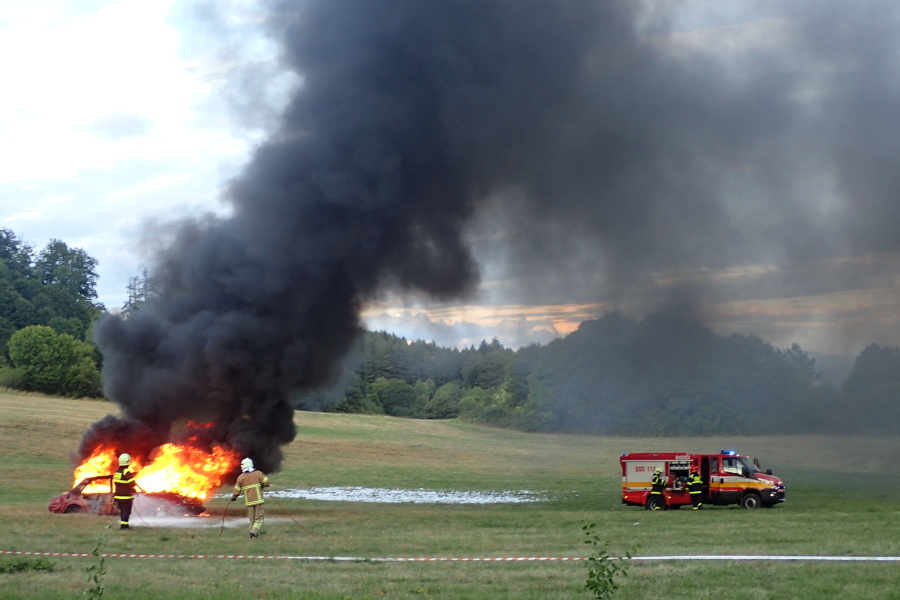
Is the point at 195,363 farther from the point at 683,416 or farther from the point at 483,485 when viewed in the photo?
the point at 683,416

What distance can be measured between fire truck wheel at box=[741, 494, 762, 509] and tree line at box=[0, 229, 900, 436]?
14.5 m

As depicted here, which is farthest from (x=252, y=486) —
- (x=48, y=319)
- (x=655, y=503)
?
(x=48, y=319)

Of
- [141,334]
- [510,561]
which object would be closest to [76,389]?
[141,334]

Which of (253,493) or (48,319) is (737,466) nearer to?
(253,493)

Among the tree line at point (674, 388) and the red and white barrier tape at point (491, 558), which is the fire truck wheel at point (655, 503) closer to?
the tree line at point (674, 388)

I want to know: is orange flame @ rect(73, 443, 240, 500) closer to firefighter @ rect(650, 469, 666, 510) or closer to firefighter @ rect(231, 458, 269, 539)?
firefighter @ rect(231, 458, 269, 539)

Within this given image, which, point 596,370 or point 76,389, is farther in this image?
point 76,389

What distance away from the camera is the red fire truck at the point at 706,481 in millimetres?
31125

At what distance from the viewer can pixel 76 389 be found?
88.1m

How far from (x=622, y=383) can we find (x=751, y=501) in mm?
43032

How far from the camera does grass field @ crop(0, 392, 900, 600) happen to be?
13.2 m

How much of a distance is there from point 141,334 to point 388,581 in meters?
19.5

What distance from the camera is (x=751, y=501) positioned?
31125 millimetres

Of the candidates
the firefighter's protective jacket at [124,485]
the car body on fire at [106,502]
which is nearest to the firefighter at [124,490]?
the firefighter's protective jacket at [124,485]
